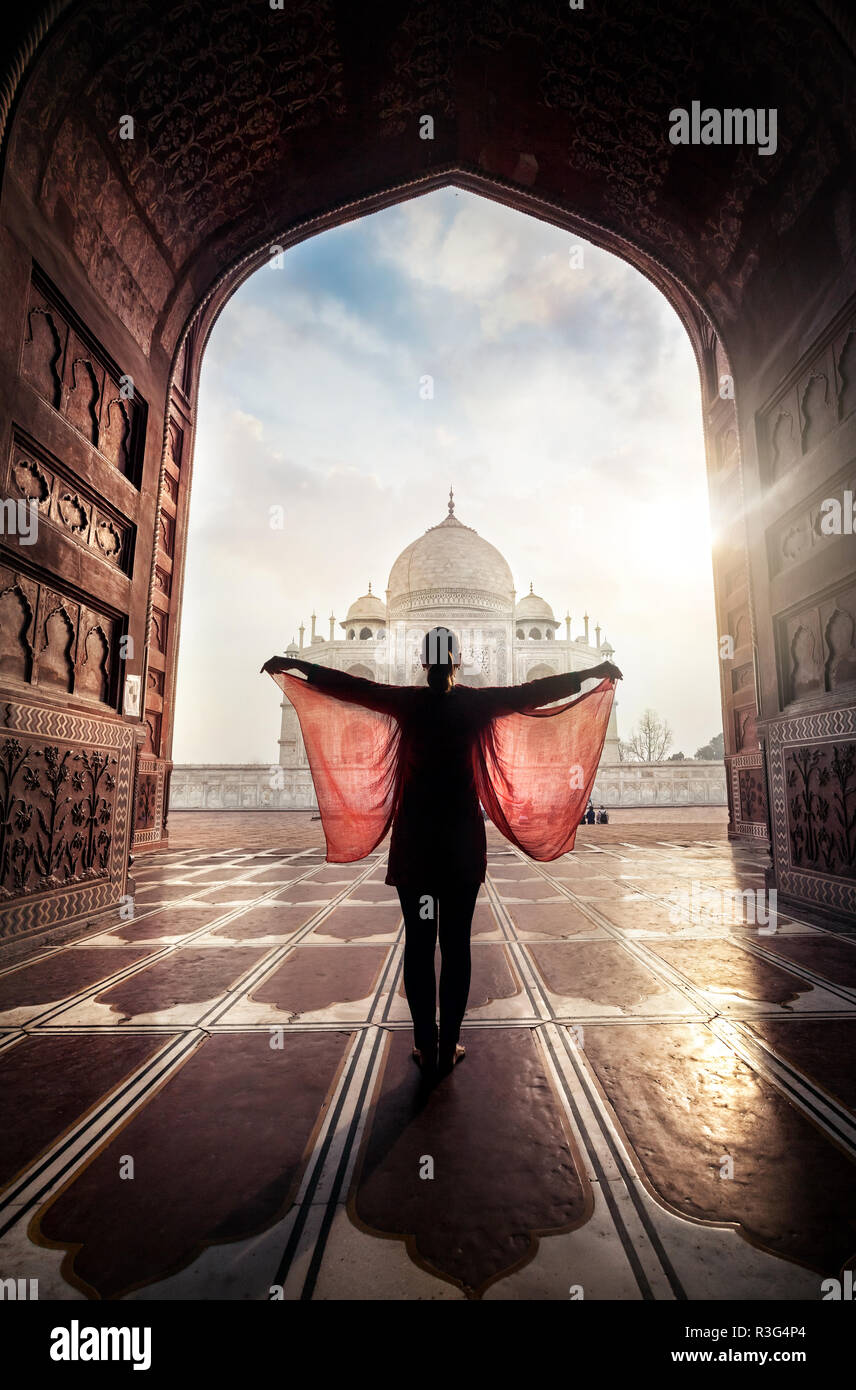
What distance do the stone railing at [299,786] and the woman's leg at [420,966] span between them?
20392 millimetres

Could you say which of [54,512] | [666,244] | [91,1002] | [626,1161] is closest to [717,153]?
[666,244]

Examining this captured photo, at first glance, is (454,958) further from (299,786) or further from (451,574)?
(451,574)

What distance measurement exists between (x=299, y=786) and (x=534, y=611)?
2055cm

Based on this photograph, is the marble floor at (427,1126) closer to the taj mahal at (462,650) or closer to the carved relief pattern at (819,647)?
the carved relief pattern at (819,647)

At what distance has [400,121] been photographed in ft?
16.2

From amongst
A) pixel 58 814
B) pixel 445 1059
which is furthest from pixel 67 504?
pixel 445 1059

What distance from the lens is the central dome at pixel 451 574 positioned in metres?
33.2

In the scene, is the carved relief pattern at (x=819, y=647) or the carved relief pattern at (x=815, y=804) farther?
the carved relief pattern at (x=819, y=647)

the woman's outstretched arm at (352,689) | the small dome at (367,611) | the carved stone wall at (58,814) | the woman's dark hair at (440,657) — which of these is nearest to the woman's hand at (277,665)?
the woman's outstretched arm at (352,689)

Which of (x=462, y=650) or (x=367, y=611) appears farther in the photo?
(x=367, y=611)

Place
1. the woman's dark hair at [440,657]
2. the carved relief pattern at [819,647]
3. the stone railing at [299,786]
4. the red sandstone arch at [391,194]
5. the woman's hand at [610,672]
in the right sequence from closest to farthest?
the woman's dark hair at [440,657] < the woman's hand at [610,672] < the red sandstone arch at [391,194] < the carved relief pattern at [819,647] < the stone railing at [299,786]

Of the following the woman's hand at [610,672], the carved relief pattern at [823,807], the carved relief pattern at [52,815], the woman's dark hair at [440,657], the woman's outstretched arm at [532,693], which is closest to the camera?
the woman's dark hair at [440,657]

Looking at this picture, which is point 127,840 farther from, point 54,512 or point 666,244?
point 666,244

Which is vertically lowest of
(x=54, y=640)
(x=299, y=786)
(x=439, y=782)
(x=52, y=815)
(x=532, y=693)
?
(x=299, y=786)
